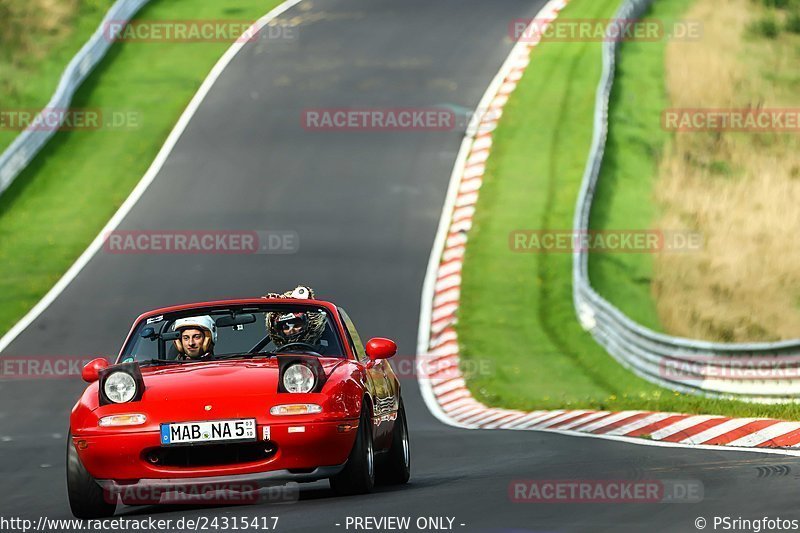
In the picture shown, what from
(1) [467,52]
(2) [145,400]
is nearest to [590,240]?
(1) [467,52]

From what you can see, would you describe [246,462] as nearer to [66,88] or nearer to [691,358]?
[691,358]

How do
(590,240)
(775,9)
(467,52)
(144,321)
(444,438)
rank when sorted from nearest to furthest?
1. (144,321)
2. (444,438)
3. (590,240)
4. (467,52)
5. (775,9)

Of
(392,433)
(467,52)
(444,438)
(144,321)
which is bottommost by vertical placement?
(444,438)

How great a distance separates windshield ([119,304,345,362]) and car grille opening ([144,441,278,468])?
1.10 meters

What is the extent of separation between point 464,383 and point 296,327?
911 cm

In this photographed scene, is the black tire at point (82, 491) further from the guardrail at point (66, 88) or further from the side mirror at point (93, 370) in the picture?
the guardrail at point (66, 88)

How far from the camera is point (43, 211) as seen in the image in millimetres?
24875

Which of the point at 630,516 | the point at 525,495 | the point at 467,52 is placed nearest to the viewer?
the point at 630,516

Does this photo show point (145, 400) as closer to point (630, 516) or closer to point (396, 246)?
point (630, 516)

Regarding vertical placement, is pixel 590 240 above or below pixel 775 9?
below

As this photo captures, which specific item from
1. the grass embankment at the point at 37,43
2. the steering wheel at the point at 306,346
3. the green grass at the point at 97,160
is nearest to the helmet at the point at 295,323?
the steering wheel at the point at 306,346

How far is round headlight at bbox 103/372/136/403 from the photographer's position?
27.7ft

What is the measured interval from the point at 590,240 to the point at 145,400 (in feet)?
53.3

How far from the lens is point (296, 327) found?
31.9 feet
